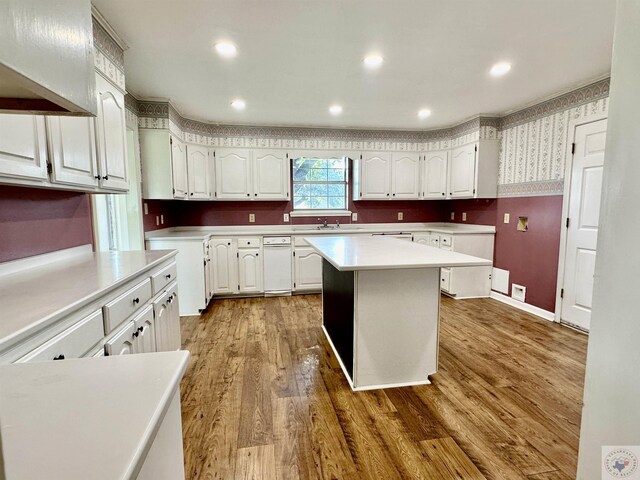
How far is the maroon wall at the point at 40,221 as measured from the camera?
1640mm

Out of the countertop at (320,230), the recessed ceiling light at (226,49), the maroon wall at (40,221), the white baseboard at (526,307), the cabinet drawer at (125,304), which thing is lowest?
the white baseboard at (526,307)

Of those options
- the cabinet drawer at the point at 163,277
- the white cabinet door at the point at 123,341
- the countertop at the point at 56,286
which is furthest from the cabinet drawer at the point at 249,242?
the white cabinet door at the point at 123,341

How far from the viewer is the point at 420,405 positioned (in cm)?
200

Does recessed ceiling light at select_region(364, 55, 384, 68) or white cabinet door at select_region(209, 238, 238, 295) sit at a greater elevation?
recessed ceiling light at select_region(364, 55, 384, 68)

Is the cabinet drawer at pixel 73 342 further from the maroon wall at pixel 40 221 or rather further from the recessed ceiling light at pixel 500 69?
the recessed ceiling light at pixel 500 69

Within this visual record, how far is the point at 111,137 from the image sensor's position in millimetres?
2186

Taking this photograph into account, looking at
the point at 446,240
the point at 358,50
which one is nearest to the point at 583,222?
the point at 446,240

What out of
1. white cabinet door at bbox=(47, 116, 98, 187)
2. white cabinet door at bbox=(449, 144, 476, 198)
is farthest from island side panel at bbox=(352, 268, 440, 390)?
white cabinet door at bbox=(449, 144, 476, 198)

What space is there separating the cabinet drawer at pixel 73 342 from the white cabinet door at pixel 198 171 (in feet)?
9.90

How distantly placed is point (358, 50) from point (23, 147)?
2.14m

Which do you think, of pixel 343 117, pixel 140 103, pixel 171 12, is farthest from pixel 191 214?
pixel 171 12

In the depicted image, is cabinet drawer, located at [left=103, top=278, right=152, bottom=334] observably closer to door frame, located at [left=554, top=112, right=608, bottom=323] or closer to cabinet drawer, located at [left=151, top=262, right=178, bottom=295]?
cabinet drawer, located at [left=151, top=262, right=178, bottom=295]

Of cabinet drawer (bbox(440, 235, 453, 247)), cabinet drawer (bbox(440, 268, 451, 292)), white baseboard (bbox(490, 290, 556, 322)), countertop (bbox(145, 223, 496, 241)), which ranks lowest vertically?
white baseboard (bbox(490, 290, 556, 322))

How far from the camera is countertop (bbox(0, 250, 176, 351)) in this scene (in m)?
0.97
